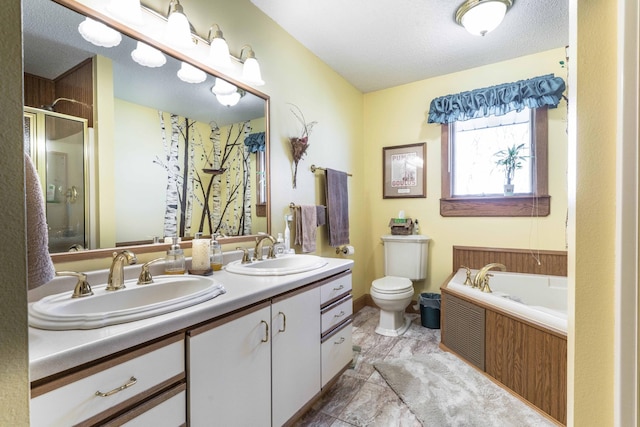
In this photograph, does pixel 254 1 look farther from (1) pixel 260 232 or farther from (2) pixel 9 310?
(2) pixel 9 310

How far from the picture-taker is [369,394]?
1782 millimetres

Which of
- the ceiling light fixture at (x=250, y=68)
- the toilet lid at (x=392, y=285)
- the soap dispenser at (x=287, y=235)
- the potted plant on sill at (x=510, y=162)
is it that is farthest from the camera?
the potted plant on sill at (x=510, y=162)

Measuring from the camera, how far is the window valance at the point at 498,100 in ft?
7.86

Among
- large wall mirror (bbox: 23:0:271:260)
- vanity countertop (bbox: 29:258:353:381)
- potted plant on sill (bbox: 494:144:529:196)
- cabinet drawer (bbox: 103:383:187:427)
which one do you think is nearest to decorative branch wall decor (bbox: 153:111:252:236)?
large wall mirror (bbox: 23:0:271:260)

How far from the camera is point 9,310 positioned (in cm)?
38

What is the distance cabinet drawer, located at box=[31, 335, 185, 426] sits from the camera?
0.64 metres

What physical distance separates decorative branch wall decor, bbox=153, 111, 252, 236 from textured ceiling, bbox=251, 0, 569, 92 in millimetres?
985

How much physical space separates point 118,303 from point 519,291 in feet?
9.30

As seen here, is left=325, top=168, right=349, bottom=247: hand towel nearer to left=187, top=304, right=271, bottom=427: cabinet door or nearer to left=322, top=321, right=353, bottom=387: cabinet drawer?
left=322, top=321, right=353, bottom=387: cabinet drawer

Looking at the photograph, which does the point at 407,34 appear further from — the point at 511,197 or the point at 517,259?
the point at 517,259

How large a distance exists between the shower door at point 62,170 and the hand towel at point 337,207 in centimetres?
178

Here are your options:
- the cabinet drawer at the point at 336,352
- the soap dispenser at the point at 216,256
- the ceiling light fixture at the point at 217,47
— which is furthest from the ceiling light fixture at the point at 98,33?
the cabinet drawer at the point at 336,352

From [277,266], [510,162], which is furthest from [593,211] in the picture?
[510,162]

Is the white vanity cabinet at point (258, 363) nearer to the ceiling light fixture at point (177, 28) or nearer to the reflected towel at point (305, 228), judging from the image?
the reflected towel at point (305, 228)
